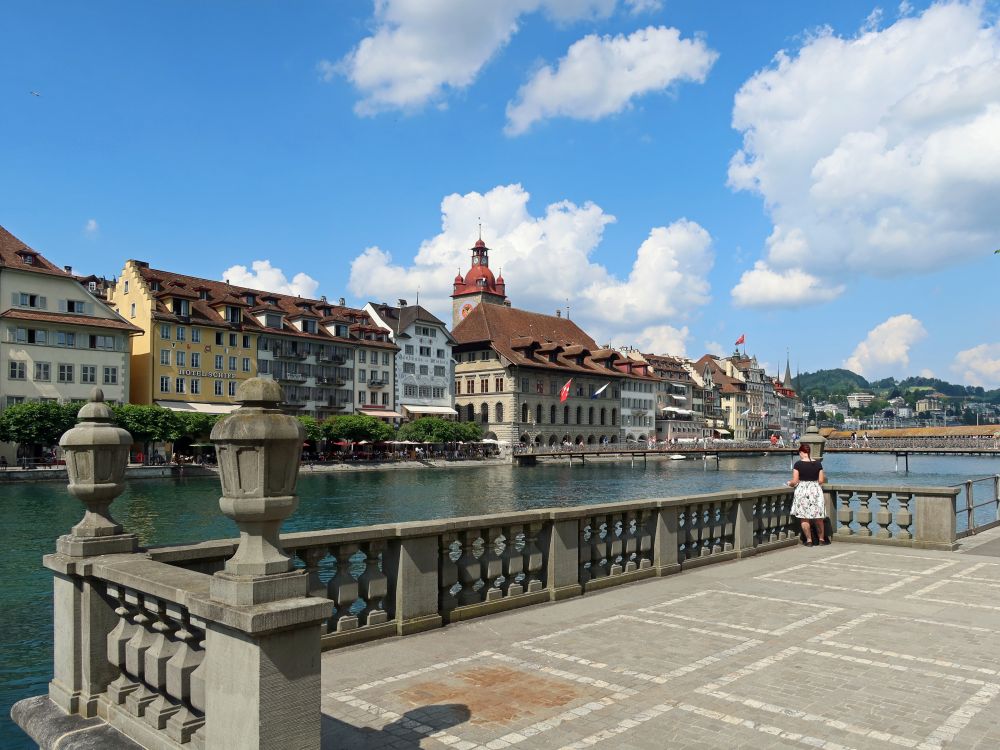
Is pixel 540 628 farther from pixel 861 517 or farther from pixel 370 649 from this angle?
pixel 861 517

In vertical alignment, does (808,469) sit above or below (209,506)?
above

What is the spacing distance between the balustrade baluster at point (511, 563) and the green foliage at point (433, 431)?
77.4m

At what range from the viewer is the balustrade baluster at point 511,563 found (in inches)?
363

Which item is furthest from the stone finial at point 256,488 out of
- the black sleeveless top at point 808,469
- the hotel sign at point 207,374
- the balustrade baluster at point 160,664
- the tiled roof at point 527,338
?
the tiled roof at point 527,338

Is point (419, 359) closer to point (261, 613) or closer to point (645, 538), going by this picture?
point (645, 538)

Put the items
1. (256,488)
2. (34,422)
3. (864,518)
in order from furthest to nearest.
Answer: (34,422) < (864,518) < (256,488)

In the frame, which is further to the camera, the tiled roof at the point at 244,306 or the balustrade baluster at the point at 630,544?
the tiled roof at the point at 244,306

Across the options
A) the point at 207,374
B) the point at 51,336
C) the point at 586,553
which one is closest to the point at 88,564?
the point at 586,553

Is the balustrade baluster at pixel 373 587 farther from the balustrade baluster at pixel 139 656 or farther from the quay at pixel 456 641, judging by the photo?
the balustrade baluster at pixel 139 656

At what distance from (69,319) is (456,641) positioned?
2531 inches

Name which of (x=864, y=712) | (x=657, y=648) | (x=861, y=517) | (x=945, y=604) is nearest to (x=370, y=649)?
(x=657, y=648)

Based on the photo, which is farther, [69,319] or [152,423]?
[69,319]

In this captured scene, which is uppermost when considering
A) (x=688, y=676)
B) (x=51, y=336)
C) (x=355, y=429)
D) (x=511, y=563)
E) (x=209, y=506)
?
(x=51, y=336)

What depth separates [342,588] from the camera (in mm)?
7488
